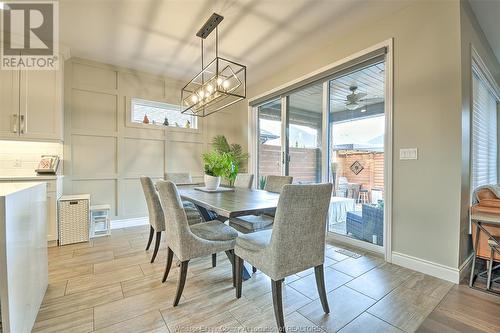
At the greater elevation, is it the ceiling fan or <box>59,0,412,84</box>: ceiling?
<box>59,0,412,84</box>: ceiling

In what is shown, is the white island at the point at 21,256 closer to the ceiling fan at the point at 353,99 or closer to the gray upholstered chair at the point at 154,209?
the gray upholstered chair at the point at 154,209

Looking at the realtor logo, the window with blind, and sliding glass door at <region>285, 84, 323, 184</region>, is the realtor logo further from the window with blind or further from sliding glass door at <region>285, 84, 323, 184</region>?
the window with blind

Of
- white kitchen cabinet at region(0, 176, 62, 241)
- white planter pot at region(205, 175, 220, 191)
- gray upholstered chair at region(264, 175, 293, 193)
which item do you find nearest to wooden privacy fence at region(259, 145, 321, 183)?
gray upholstered chair at region(264, 175, 293, 193)

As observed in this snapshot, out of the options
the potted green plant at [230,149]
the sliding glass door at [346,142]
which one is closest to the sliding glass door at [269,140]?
the sliding glass door at [346,142]

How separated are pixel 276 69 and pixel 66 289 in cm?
405

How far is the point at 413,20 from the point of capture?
2.30m

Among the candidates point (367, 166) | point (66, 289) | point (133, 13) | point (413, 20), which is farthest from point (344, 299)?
point (133, 13)

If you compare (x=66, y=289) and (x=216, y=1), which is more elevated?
(x=216, y=1)

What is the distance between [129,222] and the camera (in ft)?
12.9

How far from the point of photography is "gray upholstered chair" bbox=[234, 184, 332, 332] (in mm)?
1344

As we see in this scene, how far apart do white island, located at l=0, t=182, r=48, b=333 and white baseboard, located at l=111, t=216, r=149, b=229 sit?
211cm

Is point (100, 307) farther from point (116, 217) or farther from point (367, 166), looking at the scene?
point (367, 166)

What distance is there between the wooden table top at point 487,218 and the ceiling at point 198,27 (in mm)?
2205

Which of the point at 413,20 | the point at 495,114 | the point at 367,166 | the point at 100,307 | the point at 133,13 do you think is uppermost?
the point at 133,13
